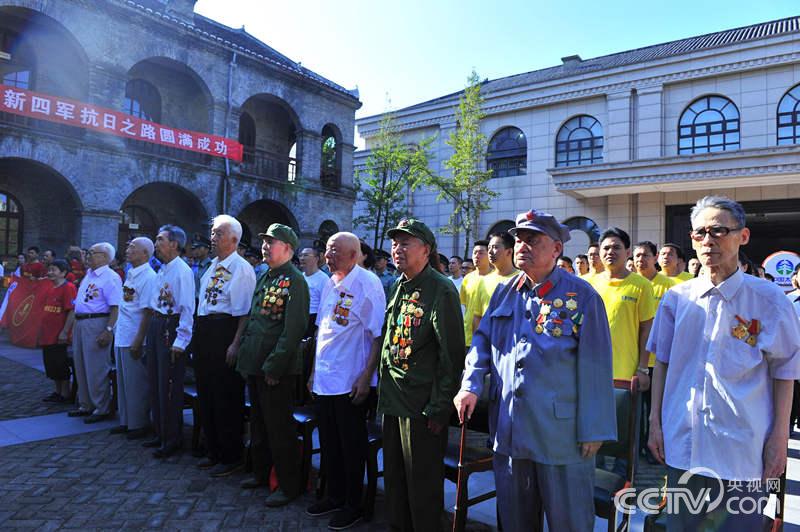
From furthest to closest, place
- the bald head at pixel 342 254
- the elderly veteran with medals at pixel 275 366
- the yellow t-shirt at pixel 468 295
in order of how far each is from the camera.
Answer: the yellow t-shirt at pixel 468 295 → the elderly veteran with medals at pixel 275 366 → the bald head at pixel 342 254

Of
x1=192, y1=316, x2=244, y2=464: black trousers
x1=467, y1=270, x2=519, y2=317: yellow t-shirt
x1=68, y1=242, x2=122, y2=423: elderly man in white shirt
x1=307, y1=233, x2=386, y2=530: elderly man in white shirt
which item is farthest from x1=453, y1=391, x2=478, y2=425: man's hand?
x1=68, y1=242, x2=122, y2=423: elderly man in white shirt

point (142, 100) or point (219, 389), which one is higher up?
point (142, 100)

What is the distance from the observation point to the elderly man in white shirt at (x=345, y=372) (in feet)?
12.1

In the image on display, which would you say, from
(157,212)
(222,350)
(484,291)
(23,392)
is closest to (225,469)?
(222,350)

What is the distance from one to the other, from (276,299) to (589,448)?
2.68m

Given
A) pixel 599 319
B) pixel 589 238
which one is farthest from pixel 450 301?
pixel 589 238

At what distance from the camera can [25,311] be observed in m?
10.4

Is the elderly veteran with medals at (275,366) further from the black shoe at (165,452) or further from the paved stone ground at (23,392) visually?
the paved stone ground at (23,392)

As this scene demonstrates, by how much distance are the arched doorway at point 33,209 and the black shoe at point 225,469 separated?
12558 mm

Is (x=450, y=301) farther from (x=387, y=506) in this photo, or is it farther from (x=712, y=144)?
(x=712, y=144)

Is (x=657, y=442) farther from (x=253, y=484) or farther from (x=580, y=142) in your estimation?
(x=580, y=142)

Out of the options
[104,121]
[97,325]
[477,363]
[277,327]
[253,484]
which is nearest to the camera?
[477,363]

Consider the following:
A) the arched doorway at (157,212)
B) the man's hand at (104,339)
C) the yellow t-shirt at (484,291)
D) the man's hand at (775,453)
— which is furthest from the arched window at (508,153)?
the man's hand at (775,453)

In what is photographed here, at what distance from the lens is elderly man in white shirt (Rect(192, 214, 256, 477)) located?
4.60m
